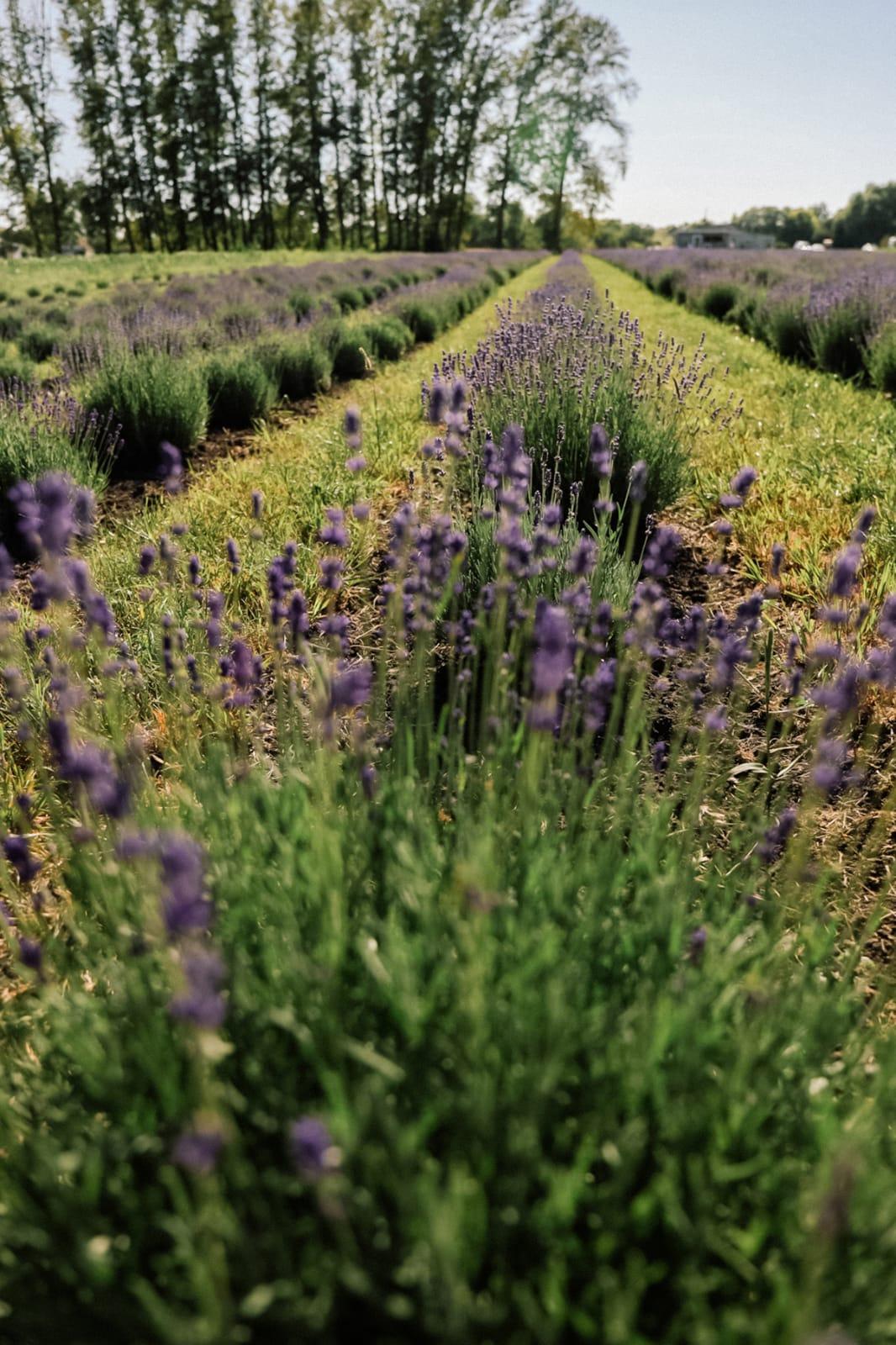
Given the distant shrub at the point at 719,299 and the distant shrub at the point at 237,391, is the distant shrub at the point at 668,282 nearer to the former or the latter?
the distant shrub at the point at 719,299

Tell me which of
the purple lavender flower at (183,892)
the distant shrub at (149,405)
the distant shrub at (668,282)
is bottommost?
the purple lavender flower at (183,892)

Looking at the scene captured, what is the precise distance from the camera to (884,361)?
7.00 m

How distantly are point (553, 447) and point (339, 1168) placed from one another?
3.75 metres

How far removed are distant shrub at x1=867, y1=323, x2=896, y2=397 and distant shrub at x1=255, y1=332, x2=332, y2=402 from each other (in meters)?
5.29

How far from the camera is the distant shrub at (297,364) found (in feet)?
26.0

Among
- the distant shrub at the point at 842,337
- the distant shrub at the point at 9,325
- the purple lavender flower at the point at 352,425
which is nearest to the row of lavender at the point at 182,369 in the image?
the distant shrub at the point at 9,325

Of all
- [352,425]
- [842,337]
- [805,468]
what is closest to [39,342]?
[842,337]

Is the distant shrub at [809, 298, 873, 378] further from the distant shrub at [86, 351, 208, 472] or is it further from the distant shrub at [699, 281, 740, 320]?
the distant shrub at [86, 351, 208, 472]

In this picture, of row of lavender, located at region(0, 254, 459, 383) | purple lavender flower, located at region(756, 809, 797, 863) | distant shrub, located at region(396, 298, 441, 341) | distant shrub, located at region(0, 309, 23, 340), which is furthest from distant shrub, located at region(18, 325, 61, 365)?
purple lavender flower, located at region(756, 809, 797, 863)

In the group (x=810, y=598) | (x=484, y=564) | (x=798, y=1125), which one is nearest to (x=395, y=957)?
(x=798, y=1125)

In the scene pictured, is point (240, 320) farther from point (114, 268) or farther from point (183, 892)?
point (114, 268)

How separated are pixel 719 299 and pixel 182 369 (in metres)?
11.2

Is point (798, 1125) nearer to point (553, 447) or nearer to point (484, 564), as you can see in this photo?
point (484, 564)

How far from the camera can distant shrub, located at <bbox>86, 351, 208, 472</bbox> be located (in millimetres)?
5953
